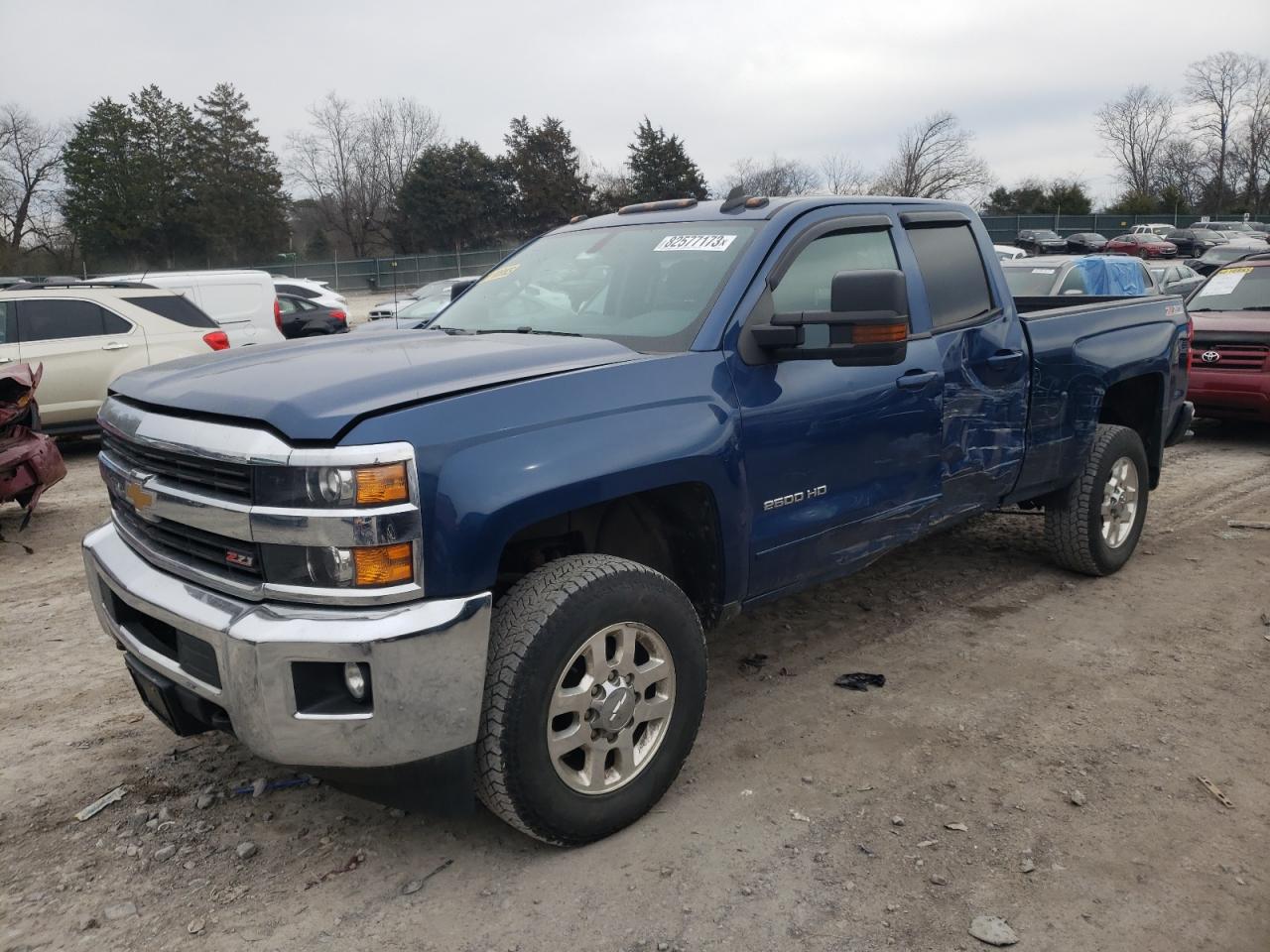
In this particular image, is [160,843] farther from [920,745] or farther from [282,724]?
[920,745]

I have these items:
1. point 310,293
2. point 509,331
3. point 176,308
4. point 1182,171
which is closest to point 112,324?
point 176,308

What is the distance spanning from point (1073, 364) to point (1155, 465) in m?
1.37

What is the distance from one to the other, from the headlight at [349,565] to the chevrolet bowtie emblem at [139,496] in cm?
60

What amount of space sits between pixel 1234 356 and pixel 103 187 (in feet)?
173

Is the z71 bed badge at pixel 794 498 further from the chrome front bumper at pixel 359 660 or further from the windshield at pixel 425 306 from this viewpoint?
the windshield at pixel 425 306

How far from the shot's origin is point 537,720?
2736 mm

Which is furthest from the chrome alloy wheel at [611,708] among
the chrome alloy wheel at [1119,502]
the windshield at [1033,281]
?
the windshield at [1033,281]

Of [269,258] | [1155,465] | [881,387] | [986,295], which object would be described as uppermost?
[269,258]

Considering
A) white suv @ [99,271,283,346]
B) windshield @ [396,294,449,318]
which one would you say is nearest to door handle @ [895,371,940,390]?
white suv @ [99,271,283,346]

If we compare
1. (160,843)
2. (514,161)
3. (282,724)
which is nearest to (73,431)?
(160,843)

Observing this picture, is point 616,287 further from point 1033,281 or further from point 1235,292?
point 1235,292

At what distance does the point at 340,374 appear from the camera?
2.88 m

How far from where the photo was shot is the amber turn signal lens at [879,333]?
319cm

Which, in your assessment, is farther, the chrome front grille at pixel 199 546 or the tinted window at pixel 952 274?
the tinted window at pixel 952 274
